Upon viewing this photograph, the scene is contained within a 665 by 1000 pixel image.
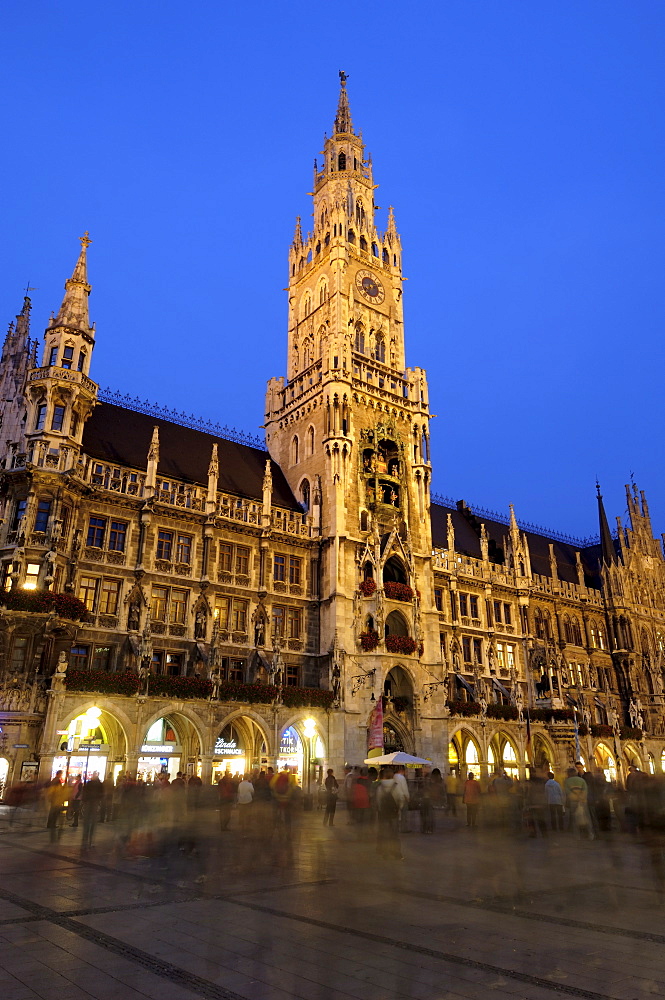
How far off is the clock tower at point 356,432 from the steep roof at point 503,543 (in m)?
9.38

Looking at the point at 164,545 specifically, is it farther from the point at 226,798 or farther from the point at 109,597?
the point at 226,798

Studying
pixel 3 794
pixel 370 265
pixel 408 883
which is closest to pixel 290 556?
pixel 3 794

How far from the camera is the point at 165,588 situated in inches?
1481

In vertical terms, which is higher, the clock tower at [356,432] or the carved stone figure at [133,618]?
the clock tower at [356,432]

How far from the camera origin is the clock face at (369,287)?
178 feet

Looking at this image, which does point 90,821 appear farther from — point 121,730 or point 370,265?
point 370,265

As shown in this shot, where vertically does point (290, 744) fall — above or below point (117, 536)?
below

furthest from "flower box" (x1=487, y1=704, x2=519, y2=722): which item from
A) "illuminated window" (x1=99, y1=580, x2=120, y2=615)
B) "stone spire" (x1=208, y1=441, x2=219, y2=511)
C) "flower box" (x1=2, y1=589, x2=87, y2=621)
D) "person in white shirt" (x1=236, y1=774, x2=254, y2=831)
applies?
"person in white shirt" (x1=236, y1=774, x2=254, y2=831)

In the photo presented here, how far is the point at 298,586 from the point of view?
42875 millimetres

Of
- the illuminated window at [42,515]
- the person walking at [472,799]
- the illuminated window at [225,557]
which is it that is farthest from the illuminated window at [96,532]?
the person walking at [472,799]

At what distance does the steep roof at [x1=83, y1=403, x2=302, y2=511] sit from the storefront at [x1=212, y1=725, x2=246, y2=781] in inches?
546

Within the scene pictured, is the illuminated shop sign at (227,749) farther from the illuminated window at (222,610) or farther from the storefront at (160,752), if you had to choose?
the illuminated window at (222,610)

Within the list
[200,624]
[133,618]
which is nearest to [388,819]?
[133,618]

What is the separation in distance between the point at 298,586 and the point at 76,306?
66.2ft
